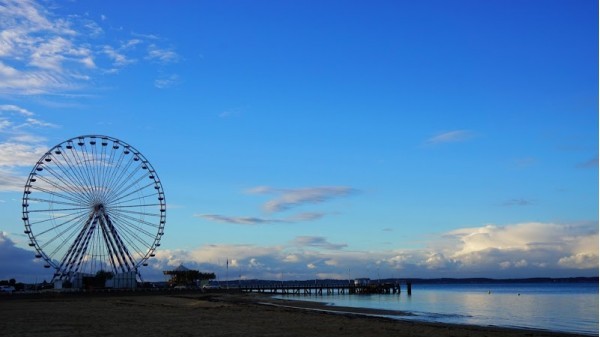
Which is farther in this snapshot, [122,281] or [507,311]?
[122,281]

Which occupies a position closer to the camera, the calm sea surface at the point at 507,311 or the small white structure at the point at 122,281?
the calm sea surface at the point at 507,311

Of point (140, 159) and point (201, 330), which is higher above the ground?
point (140, 159)

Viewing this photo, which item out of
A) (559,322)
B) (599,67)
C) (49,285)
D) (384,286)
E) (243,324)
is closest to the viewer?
(599,67)

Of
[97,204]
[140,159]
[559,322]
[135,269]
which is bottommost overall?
[559,322]

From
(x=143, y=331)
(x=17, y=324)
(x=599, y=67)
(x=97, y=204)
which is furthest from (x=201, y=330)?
(x=97, y=204)

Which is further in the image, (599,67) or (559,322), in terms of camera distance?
(559,322)

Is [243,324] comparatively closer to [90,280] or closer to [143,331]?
[143,331]

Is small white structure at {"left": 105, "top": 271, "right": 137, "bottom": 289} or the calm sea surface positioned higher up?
small white structure at {"left": 105, "top": 271, "right": 137, "bottom": 289}

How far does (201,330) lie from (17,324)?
25.0 feet

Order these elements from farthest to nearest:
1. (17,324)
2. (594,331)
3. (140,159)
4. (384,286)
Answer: (384,286), (140,159), (594,331), (17,324)

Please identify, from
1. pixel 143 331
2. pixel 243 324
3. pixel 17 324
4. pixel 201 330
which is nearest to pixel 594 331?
pixel 243 324

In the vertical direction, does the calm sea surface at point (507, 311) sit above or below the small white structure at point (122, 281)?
below

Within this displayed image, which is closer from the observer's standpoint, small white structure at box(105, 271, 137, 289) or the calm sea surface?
the calm sea surface

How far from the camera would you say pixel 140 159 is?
67.7m
